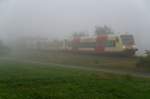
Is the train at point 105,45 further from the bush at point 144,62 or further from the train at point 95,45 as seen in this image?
the bush at point 144,62

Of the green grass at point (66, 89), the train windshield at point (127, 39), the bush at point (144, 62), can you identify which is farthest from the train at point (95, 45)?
the green grass at point (66, 89)

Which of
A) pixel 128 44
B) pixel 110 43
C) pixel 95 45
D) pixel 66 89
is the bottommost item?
pixel 66 89

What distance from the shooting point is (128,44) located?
41.9 metres

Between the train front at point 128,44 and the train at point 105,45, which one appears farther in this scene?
the train at point 105,45

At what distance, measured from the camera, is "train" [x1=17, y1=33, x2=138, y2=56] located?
4150cm

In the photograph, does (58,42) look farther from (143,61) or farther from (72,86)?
(72,86)

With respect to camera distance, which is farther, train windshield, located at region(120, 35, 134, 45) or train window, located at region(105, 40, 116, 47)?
train window, located at region(105, 40, 116, 47)

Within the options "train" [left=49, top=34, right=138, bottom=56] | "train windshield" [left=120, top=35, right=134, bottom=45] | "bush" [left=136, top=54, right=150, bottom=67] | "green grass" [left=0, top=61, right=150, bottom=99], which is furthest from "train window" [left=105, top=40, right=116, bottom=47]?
"green grass" [left=0, top=61, right=150, bottom=99]

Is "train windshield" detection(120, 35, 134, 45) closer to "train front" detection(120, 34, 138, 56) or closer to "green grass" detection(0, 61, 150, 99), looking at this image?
"train front" detection(120, 34, 138, 56)

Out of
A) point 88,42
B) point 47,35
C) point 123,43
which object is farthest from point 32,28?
point 123,43

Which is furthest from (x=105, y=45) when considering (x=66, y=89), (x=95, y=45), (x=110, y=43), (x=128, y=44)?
(x=66, y=89)

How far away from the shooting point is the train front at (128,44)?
135ft

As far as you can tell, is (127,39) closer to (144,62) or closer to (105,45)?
(105,45)

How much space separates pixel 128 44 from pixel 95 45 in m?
6.41
